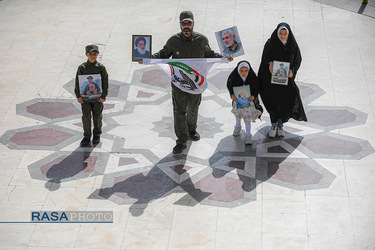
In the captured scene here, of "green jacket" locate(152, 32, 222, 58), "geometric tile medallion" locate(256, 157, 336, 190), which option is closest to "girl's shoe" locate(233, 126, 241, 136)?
"geometric tile medallion" locate(256, 157, 336, 190)

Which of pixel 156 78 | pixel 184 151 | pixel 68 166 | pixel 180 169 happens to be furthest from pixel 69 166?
pixel 156 78

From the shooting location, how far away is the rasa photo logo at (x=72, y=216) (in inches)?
352

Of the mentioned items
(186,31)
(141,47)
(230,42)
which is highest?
(186,31)

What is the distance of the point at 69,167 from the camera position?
33.3 feet

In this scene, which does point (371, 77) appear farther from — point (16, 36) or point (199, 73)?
point (16, 36)

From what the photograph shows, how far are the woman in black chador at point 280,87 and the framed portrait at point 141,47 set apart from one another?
188cm

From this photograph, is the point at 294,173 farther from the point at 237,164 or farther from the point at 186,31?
the point at 186,31

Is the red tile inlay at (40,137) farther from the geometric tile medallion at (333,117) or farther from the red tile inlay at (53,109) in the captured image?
the geometric tile medallion at (333,117)

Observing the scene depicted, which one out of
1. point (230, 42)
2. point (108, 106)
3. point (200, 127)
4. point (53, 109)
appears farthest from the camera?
point (108, 106)

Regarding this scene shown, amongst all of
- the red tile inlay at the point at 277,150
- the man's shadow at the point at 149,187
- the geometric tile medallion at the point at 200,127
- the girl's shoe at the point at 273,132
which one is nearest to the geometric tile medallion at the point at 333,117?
the girl's shoe at the point at 273,132

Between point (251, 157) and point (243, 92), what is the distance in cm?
104

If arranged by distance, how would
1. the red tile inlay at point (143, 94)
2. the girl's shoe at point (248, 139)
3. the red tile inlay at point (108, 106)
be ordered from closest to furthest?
the girl's shoe at point (248, 139) < the red tile inlay at point (108, 106) < the red tile inlay at point (143, 94)

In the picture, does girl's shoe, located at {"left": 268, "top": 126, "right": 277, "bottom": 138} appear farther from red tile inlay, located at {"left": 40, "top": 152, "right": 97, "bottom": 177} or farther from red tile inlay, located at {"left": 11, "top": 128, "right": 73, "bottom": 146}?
red tile inlay, located at {"left": 11, "top": 128, "right": 73, "bottom": 146}

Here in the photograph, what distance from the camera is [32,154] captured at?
10.5 metres
